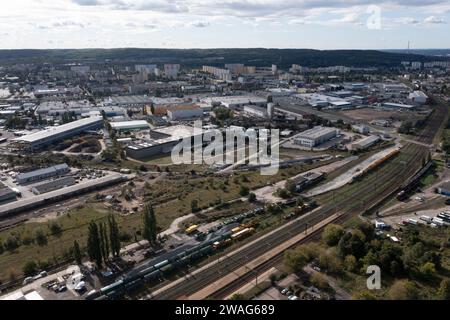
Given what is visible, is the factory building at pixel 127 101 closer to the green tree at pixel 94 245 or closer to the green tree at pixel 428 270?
the green tree at pixel 94 245

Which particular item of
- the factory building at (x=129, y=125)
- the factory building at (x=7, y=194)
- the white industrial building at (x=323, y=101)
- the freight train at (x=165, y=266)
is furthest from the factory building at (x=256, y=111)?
the factory building at (x=7, y=194)

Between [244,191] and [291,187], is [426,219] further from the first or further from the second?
[244,191]

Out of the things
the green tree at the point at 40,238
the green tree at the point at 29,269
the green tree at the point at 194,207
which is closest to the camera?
the green tree at the point at 29,269

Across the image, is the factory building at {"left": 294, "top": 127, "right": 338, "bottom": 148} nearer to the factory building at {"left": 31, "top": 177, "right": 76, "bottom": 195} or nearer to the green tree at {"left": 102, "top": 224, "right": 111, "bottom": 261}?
the factory building at {"left": 31, "top": 177, "right": 76, "bottom": 195}

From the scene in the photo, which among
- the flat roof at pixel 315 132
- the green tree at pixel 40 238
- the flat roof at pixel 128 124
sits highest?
the flat roof at pixel 128 124

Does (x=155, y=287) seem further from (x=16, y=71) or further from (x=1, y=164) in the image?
(x=16, y=71)

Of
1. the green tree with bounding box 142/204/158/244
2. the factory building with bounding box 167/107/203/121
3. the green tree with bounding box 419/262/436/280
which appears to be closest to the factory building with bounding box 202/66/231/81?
the factory building with bounding box 167/107/203/121
